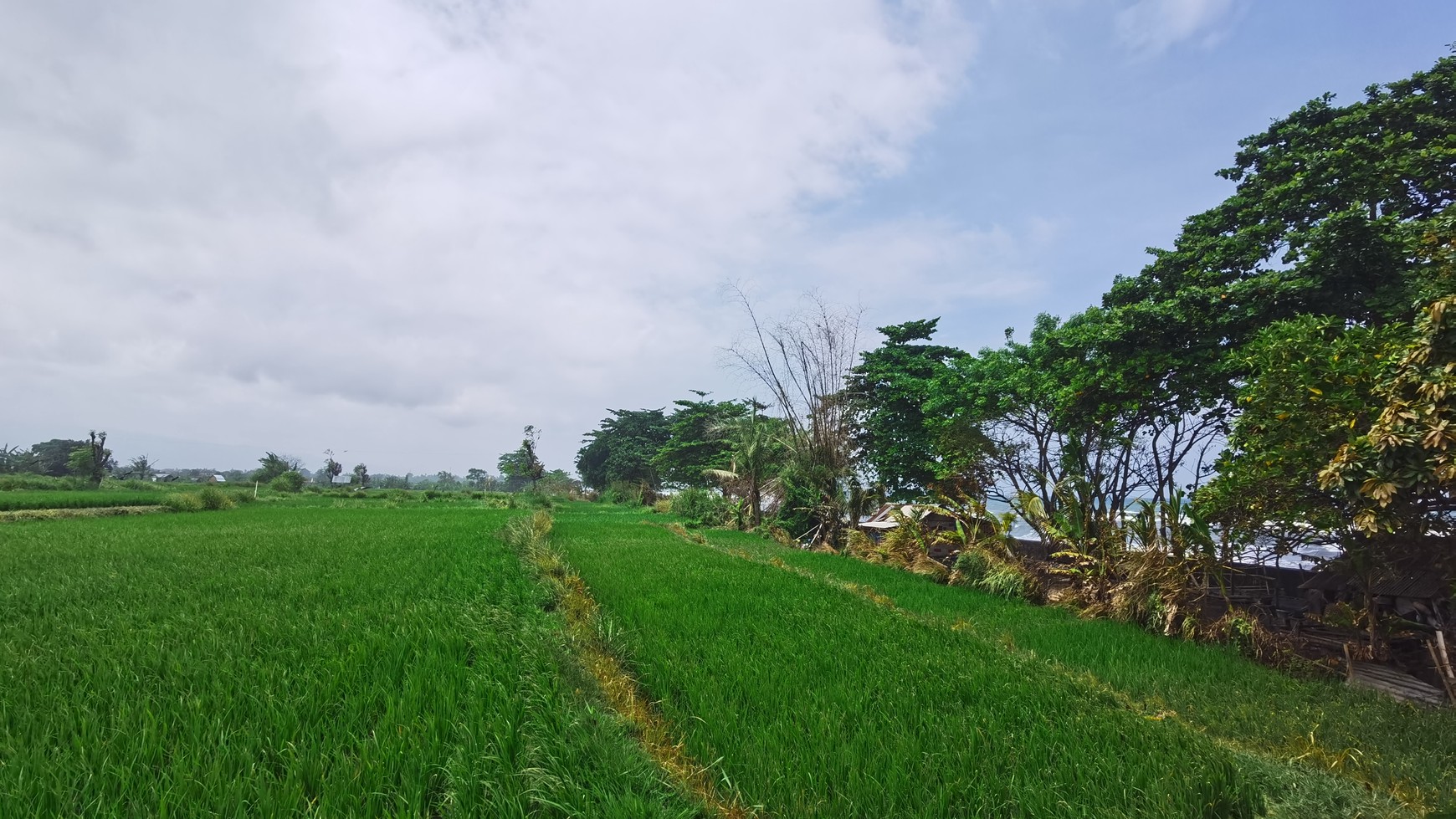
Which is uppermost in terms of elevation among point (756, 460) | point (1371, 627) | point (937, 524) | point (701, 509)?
point (756, 460)

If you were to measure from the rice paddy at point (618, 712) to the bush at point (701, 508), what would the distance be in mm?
18353

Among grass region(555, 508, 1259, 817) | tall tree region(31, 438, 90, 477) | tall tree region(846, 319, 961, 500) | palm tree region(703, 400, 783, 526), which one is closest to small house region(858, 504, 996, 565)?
tall tree region(846, 319, 961, 500)

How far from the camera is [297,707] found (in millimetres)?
2916

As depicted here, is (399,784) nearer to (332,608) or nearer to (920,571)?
(332,608)

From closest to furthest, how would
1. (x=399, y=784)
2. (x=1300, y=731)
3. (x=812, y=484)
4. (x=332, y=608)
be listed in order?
(x=399, y=784) → (x=1300, y=731) → (x=332, y=608) → (x=812, y=484)

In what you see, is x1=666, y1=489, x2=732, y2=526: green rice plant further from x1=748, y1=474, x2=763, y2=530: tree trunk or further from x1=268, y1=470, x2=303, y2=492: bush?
x1=268, y1=470, x2=303, y2=492: bush

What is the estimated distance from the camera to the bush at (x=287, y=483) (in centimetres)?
3391

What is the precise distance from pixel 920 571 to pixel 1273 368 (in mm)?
7239

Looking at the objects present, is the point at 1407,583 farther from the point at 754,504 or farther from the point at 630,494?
the point at 630,494

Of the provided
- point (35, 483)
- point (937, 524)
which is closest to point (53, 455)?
point (35, 483)

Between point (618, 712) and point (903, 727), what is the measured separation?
1711mm

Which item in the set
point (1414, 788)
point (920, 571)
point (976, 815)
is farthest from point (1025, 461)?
point (976, 815)

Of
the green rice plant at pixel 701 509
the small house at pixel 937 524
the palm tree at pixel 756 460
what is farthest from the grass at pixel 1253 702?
the green rice plant at pixel 701 509

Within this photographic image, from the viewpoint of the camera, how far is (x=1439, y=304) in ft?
11.8
